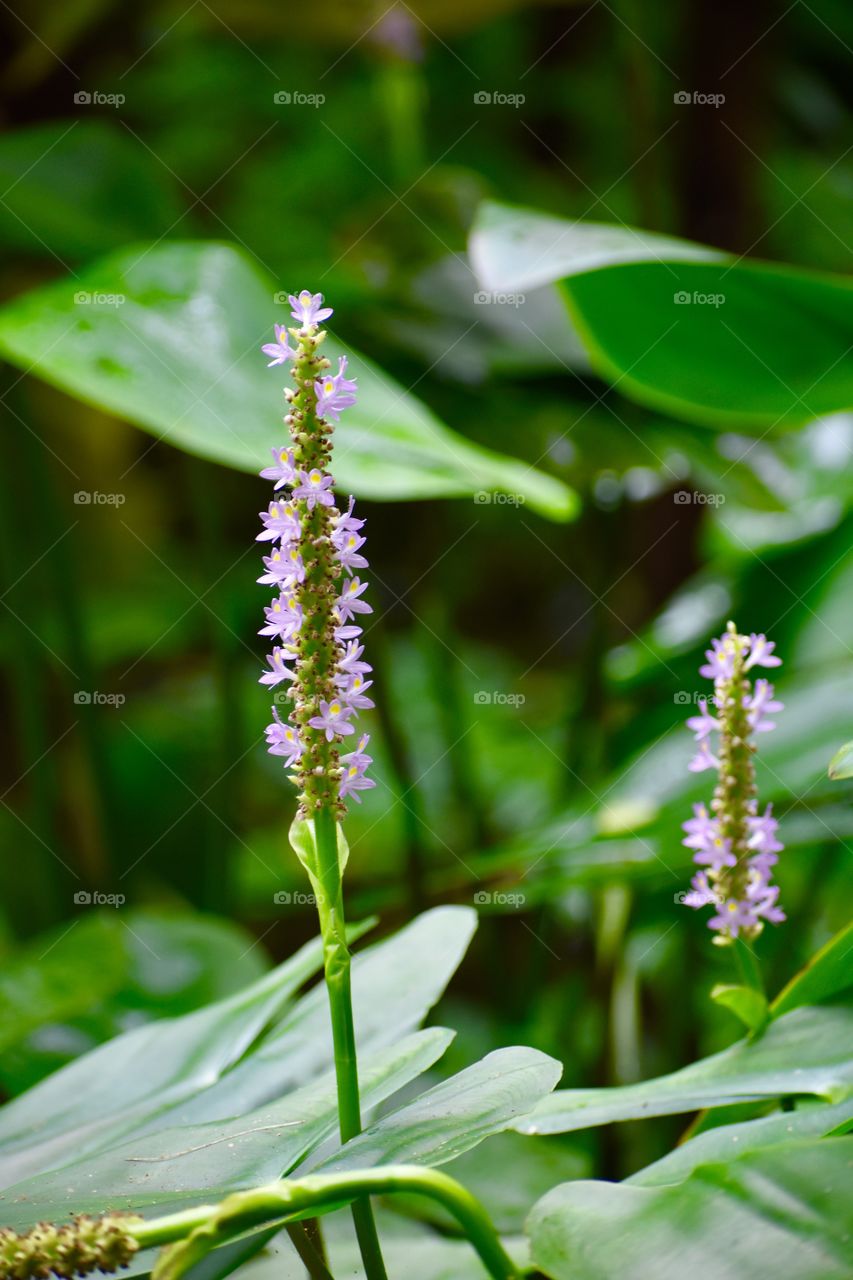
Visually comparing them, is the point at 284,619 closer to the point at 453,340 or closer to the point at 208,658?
the point at 453,340

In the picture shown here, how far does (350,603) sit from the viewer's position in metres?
0.28

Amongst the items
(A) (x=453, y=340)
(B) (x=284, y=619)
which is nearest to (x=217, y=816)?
(A) (x=453, y=340)

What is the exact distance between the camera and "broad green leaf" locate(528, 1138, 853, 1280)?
237 mm

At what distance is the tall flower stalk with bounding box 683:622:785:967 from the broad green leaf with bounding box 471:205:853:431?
6.4 inches

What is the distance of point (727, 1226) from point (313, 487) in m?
0.19

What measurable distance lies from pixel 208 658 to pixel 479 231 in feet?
4.72

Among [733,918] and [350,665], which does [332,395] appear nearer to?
[350,665]

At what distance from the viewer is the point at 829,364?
1.53 feet
